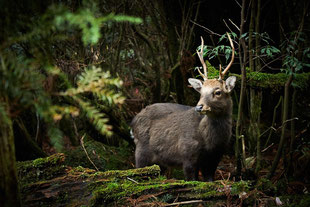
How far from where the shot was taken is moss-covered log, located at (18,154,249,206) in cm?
301

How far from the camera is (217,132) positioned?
16.2 feet

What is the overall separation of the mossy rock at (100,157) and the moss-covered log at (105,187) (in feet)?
8.02

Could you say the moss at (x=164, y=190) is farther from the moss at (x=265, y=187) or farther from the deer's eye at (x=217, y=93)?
the deer's eye at (x=217, y=93)

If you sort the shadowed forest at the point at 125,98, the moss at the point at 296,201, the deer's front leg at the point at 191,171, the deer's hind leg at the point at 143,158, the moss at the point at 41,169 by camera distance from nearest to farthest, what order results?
the shadowed forest at the point at 125,98
the moss at the point at 296,201
the moss at the point at 41,169
the deer's front leg at the point at 191,171
the deer's hind leg at the point at 143,158

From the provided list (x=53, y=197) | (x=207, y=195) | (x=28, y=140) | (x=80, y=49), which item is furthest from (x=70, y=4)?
(x=207, y=195)

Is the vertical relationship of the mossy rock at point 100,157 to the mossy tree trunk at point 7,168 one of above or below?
below

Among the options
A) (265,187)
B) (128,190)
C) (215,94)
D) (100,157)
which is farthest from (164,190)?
(100,157)

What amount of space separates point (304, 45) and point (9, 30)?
4.55m

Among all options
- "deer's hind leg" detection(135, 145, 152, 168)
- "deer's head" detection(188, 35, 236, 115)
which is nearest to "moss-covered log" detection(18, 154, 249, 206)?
"deer's head" detection(188, 35, 236, 115)

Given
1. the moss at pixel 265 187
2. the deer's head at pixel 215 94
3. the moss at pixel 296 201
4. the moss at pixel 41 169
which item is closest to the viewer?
the moss at pixel 296 201

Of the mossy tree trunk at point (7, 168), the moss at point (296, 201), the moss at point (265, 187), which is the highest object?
the mossy tree trunk at point (7, 168)

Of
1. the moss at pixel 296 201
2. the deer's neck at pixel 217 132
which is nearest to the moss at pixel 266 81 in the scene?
the deer's neck at pixel 217 132

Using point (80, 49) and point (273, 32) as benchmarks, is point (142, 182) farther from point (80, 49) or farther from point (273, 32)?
point (273, 32)

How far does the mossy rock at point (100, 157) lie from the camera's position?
6.10 meters
